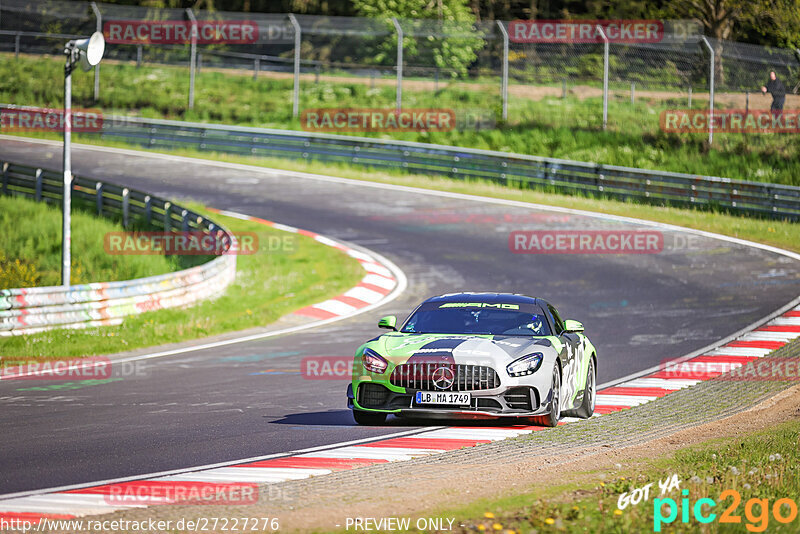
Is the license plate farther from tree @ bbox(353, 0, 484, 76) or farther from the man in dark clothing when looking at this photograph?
tree @ bbox(353, 0, 484, 76)

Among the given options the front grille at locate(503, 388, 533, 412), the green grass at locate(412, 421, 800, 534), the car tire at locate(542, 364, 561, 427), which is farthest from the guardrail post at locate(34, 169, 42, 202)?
the green grass at locate(412, 421, 800, 534)

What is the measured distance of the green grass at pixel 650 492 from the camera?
6430 millimetres

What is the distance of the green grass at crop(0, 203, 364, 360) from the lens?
16172mm

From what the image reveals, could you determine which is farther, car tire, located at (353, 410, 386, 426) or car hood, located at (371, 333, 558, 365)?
car tire, located at (353, 410, 386, 426)

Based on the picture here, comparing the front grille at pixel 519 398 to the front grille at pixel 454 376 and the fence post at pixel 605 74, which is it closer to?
the front grille at pixel 454 376

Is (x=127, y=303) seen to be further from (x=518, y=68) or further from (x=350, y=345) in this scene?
(x=518, y=68)

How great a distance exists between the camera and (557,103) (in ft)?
121

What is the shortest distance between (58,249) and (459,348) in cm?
1699

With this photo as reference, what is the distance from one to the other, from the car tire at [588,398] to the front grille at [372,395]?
2.38m

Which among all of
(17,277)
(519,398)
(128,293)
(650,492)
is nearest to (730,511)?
(650,492)

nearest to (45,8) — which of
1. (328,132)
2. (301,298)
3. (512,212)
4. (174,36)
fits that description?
(174,36)

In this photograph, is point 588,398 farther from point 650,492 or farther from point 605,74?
point 605,74

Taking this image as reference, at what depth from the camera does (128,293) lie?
17.7m

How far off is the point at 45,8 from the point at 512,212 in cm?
2460
